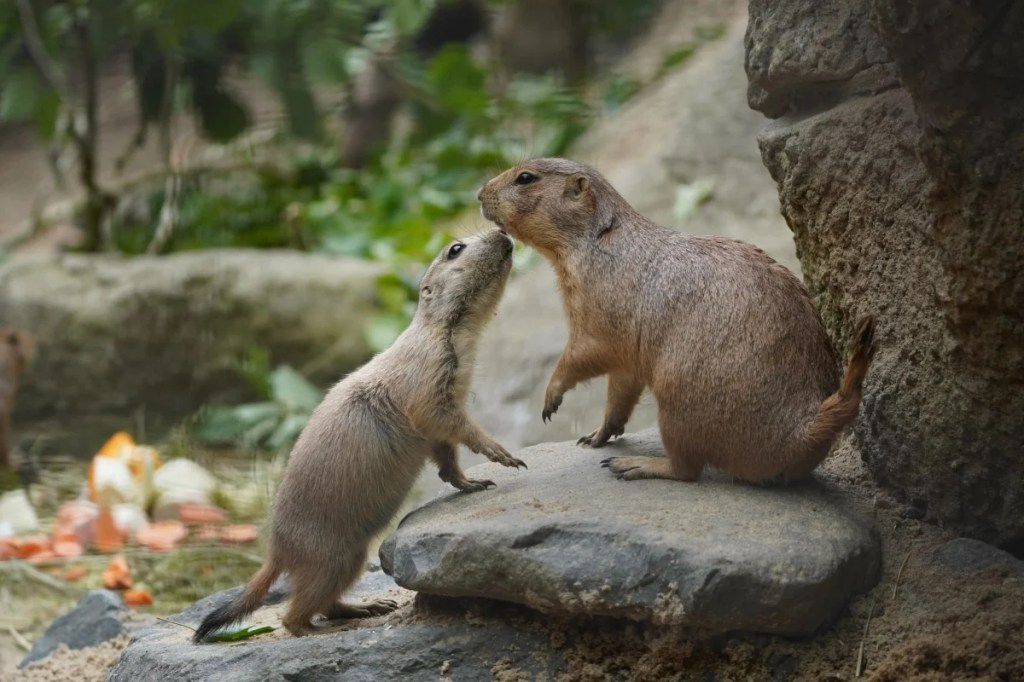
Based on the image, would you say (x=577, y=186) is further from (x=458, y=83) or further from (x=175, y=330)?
(x=458, y=83)

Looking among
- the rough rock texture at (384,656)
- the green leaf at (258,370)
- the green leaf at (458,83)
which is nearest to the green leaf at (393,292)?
the green leaf at (258,370)

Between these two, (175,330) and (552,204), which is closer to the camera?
(552,204)

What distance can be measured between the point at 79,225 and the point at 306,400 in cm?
390

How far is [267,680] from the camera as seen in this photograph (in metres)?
4.20

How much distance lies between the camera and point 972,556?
4.35 meters

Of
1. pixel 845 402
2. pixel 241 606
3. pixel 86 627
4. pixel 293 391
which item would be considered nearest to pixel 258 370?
pixel 293 391

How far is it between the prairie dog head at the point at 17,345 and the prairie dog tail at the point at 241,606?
6.33 metres

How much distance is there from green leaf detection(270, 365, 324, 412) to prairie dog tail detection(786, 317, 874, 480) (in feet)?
20.6

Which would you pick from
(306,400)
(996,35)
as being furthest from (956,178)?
(306,400)

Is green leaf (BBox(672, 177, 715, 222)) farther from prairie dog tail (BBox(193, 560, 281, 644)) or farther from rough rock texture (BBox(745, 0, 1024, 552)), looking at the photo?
prairie dog tail (BBox(193, 560, 281, 644))

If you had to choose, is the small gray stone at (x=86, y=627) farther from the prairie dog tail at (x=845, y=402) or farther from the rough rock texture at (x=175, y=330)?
the rough rock texture at (x=175, y=330)

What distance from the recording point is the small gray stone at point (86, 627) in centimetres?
593

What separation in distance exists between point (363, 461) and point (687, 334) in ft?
4.26

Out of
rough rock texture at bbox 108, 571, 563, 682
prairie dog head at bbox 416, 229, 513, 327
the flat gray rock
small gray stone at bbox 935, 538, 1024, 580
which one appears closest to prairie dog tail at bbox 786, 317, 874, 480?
the flat gray rock
